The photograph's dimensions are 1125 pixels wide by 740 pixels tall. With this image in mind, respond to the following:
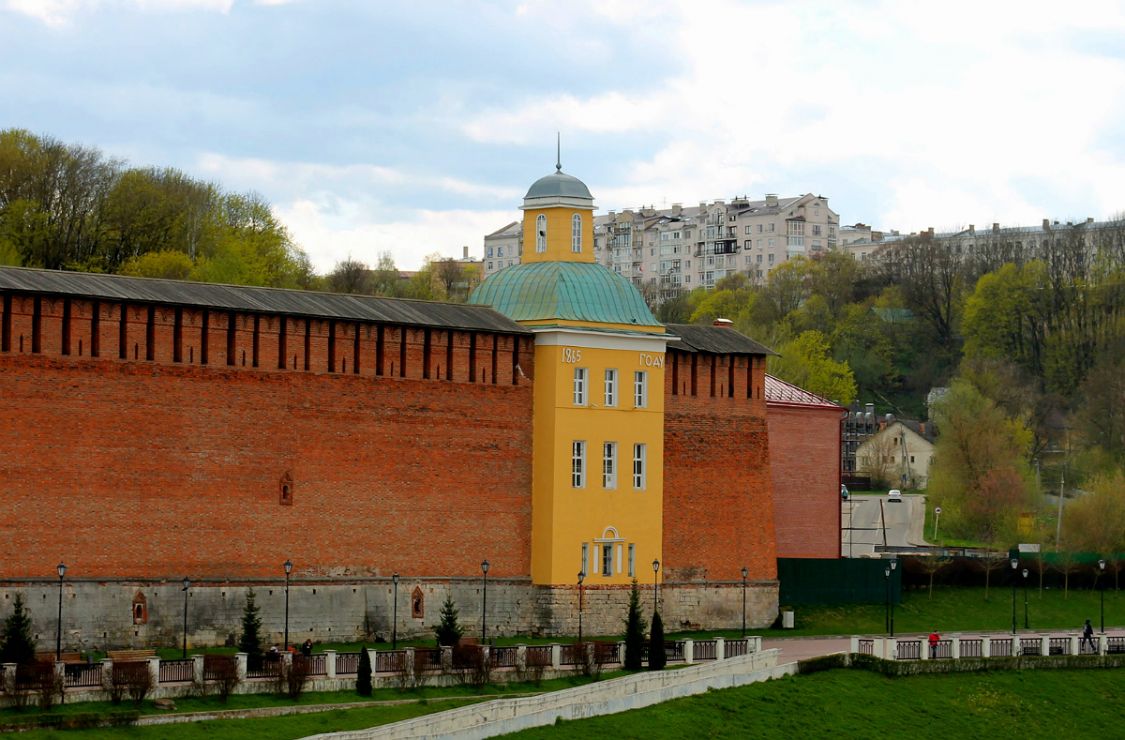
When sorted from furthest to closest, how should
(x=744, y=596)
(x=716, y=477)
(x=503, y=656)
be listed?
(x=716, y=477) < (x=744, y=596) < (x=503, y=656)

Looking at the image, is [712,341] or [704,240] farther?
[704,240]

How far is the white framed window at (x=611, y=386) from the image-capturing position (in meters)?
53.3

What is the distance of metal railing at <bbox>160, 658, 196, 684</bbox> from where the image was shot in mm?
38375

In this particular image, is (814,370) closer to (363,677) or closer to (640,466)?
(640,466)

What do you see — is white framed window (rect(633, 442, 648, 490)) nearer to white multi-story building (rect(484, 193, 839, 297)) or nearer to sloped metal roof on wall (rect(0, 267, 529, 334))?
sloped metal roof on wall (rect(0, 267, 529, 334))

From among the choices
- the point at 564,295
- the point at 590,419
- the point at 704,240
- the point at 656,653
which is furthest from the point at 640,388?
the point at 704,240

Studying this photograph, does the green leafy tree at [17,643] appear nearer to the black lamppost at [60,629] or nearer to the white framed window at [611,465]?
the black lamppost at [60,629]

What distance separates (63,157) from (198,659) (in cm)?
4249

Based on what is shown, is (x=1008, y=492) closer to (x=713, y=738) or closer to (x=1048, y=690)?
(x=1048, y=690)

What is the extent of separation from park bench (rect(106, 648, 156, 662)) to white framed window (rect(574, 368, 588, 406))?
1294 cm

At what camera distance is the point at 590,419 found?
52812 mm

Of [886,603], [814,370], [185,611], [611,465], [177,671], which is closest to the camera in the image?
[177,671]

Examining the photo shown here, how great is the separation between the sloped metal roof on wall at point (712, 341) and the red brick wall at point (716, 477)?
23 cm

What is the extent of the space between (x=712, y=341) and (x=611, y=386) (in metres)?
4.50
